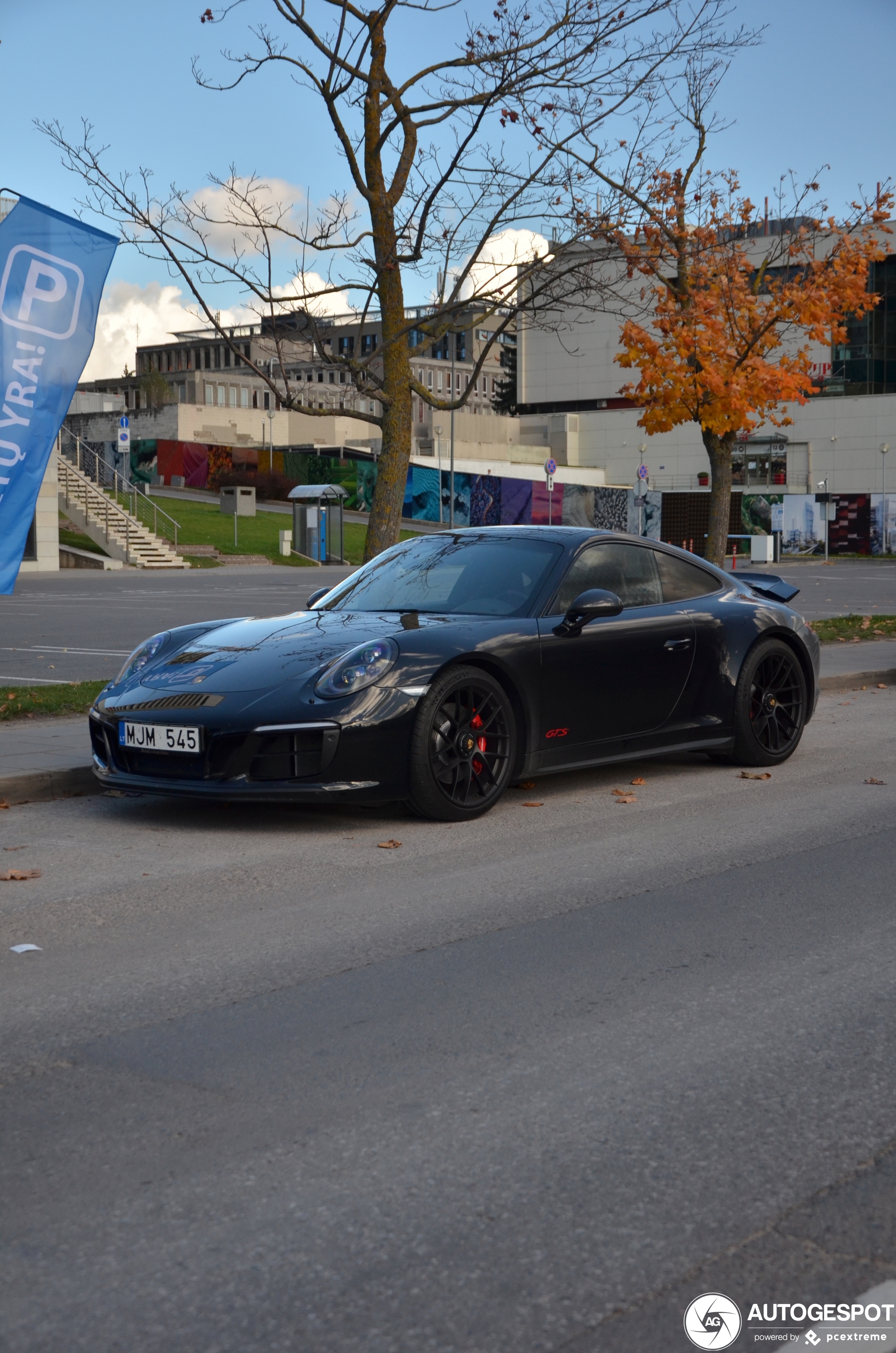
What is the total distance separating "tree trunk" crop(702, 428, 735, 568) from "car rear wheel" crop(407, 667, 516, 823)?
522 inches

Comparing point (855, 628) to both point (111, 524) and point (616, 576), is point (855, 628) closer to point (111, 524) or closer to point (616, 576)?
point (616, 576)

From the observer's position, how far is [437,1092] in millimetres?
3586

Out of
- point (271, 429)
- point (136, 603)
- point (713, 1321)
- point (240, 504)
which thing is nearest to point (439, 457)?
point (271, 429)

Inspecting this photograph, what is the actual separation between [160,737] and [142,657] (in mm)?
986

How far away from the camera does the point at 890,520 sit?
58375mm

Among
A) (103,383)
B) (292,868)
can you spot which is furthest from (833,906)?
(103,383)

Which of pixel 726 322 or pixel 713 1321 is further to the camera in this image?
pixel 726 322

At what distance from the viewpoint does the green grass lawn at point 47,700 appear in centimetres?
1038

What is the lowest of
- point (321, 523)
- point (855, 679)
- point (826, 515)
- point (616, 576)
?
point (855, 679)

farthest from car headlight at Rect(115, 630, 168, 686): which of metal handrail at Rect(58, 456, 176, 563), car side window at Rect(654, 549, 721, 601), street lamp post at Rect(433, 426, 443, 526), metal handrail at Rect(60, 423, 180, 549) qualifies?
street lamp post at Rect(433, 426, 443, 526)

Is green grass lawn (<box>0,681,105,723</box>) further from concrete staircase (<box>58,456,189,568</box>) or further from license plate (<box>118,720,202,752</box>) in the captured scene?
concrete staircase (<box>58,456,189,568</box>)

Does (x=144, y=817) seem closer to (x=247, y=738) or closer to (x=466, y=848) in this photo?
(x=247, y=738)

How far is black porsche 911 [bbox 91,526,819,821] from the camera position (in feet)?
22.1

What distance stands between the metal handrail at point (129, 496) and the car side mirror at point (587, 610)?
3938cm
